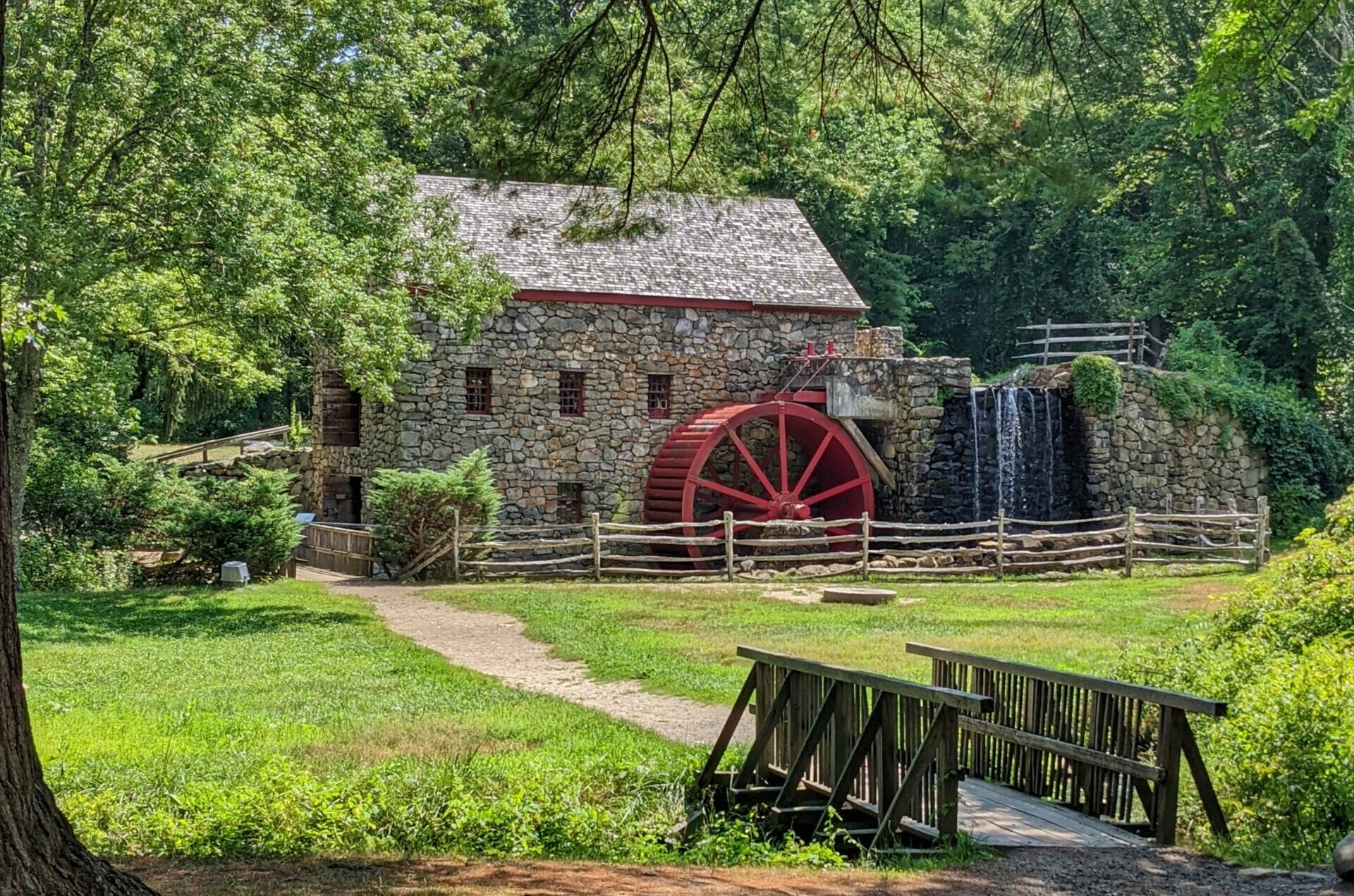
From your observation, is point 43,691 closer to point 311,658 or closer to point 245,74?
point 311,658

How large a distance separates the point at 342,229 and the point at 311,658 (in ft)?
22.4

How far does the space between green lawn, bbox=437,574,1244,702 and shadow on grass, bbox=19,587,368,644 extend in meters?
2.42

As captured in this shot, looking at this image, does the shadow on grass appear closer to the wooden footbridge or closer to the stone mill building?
the stone mill building

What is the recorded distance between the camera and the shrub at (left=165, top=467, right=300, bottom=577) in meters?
19.3

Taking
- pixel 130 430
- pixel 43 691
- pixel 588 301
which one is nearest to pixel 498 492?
pixel 588 301

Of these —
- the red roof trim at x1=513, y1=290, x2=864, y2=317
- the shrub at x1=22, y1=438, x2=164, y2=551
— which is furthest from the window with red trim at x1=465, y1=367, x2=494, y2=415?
the shrub at x1=22, y1=438, x2=164, y2=551

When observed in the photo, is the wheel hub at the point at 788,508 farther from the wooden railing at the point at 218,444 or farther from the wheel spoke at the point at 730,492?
the wooden railing at the point at 218,444

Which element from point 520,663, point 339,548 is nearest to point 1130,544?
point 339,548

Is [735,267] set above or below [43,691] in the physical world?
above

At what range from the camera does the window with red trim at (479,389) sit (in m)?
23.9

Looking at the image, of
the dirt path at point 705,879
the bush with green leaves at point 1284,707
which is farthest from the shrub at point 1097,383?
the dirt path at point 705,879

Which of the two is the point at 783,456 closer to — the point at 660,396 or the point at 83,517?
the point at 660,396

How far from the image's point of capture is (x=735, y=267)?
2577 centimetres

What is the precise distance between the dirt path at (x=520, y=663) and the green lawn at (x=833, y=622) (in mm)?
253
